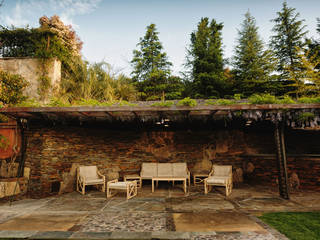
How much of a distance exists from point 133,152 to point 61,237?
14.0ft

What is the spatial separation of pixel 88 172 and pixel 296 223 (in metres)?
5.01

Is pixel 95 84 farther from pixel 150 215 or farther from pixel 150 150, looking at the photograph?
pixel 150 215

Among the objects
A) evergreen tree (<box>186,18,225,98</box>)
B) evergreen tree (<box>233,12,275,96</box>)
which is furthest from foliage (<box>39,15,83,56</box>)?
evergreen tree (<box>233,12,275,96</box>)

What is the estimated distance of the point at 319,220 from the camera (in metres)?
3.01

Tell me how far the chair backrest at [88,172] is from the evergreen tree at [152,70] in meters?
8.86

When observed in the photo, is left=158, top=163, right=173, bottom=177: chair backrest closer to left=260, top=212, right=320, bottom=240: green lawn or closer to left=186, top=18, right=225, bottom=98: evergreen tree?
left=260, top=212, right=320, bottom=240: green lawn

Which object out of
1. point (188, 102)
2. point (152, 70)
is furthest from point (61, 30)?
point (188, 102)

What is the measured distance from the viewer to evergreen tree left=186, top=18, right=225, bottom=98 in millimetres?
13516

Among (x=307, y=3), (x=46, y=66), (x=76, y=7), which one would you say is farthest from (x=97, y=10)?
(x=307, y=3)

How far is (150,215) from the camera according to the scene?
3.34 meters

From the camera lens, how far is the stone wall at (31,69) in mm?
8688

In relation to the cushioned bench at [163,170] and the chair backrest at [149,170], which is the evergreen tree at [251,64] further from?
the chair backrest at [149,170]

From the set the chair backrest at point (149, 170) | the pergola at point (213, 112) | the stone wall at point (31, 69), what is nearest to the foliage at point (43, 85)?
the stone wall at point (31, 69)

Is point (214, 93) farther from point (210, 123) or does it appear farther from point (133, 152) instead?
point (133, 152)
